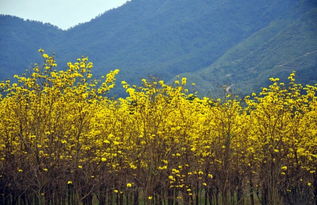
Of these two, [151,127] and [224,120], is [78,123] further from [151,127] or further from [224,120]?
[224,120]

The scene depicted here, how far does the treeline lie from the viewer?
22.9 m

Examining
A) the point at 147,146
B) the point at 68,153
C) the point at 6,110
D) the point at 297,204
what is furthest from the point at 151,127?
the point at 297,204

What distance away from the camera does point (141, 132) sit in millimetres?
25844

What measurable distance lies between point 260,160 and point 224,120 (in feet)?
15.6

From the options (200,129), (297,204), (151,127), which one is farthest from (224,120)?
(297,204)

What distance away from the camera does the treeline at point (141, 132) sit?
22875 mm

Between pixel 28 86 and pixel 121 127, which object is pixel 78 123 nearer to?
pixel 28 86

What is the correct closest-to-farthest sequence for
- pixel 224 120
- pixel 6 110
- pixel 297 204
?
pixel 6 110 < pixel 224 120 < pixel 297 204

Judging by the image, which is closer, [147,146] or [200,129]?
[147,146]

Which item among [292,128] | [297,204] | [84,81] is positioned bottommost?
[297,204]

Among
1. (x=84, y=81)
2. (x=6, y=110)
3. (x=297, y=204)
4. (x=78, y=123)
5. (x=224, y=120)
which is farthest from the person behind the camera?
(x=297, y=204)

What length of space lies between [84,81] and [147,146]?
18.0ft

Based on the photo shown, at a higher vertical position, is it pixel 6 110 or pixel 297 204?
pixel 6 110

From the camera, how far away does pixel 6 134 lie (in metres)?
28.8
